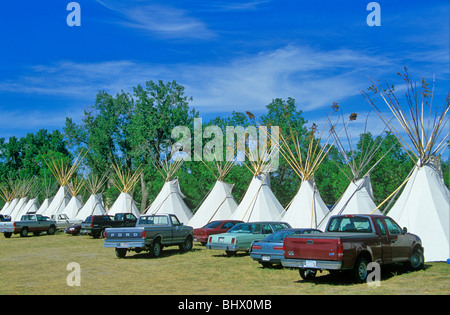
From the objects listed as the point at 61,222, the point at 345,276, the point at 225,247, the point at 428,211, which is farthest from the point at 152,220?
the point at 61,222

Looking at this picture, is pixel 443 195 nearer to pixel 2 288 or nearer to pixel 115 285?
pixel 115 285

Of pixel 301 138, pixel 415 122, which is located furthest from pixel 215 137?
pixel 415 122

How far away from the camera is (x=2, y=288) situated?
1141 cm

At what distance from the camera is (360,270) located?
36.5ft

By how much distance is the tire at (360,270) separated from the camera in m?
10.9

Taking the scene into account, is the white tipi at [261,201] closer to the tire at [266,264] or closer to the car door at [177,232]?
the car door at [177,232]

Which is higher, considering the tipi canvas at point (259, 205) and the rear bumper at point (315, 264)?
the tipi canvas at point (259, 205)

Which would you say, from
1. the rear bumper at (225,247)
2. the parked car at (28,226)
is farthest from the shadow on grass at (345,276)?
the parked car at (28,226)

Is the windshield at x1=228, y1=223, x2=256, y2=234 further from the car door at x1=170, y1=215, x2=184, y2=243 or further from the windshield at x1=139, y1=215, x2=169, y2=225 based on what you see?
the windshield at x1=139, y1=215, x2=169, y2=225

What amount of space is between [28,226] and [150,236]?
18.4 meters

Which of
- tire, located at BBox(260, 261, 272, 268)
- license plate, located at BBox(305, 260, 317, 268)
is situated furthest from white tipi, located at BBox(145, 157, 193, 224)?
license plate, located at BBox(305, 260, 317, 268)

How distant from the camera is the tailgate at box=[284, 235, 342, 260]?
418 inches

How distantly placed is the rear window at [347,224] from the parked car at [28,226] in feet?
84.0

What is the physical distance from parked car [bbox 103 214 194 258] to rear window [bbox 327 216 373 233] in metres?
7.91
